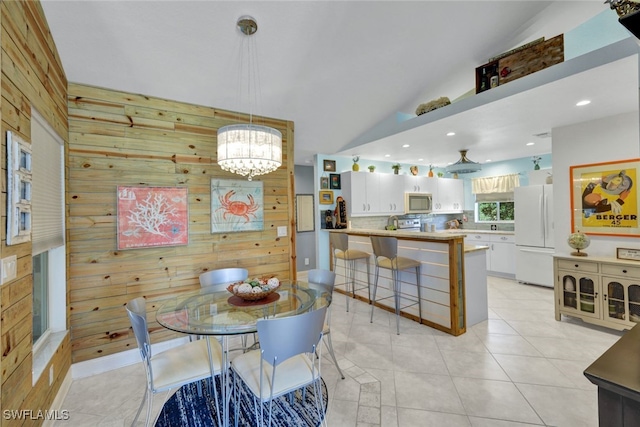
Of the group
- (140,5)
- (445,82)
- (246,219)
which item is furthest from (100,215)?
(445,82)

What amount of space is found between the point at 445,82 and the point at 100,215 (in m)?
4.22

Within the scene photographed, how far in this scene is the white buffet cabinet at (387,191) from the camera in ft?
16.6

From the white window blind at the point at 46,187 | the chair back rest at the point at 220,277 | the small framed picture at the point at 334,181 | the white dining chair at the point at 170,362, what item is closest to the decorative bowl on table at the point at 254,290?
the white dining chair at the point at 170,362

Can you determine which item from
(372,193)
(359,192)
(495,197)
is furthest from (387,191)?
(495,197)

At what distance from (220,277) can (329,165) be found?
3.07 meters

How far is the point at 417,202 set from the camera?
19.2 feet

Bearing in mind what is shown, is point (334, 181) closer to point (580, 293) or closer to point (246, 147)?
point (246, 147)

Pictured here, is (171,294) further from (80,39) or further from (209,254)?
(80,39)

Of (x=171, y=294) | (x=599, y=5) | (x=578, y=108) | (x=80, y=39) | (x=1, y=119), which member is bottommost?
(x=171, y=294)

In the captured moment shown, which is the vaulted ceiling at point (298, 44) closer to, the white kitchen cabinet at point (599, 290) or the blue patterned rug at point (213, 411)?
the white kitchen cabinet at point (599, 290)

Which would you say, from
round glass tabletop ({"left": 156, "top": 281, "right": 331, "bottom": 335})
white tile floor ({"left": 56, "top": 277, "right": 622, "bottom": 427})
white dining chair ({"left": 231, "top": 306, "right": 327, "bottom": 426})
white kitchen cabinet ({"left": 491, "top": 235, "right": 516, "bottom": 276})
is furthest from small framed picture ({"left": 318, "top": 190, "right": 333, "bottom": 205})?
white dining chair ({"left": 231, "top": 306, "right": 327, "bottom": 426})

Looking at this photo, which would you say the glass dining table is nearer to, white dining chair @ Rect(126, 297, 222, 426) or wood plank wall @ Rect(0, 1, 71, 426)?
white dining chair @ Rect(126, 297, 222, 426)

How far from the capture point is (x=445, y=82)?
11.7ft

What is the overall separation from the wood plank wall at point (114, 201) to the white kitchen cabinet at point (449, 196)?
4720mm
